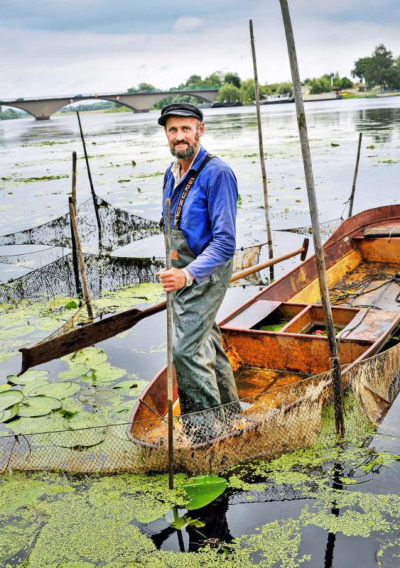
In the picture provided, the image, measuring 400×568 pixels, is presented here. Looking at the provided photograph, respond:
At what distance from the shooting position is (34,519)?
3.40 m

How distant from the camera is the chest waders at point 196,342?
3428mm

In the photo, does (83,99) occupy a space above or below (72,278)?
above

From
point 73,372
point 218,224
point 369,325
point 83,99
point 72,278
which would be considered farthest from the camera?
point 83,99

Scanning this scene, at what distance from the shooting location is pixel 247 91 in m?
90.1

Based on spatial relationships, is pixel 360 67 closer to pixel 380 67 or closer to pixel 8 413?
pixel 380 67

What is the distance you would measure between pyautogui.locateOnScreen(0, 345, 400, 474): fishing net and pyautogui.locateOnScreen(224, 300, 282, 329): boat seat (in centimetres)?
113

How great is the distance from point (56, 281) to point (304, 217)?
620 centimetres

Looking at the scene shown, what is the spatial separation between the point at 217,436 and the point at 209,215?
1419mm

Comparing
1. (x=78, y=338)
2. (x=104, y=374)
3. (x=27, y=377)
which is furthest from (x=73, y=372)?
(x=78, y=338)

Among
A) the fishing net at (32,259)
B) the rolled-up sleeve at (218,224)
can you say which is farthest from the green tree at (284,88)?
the rolled-up sleeve at (218,224)

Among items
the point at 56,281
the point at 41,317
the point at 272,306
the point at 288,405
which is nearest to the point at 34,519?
the point at 288,405

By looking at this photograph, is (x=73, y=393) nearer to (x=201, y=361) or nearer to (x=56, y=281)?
(x=201, y=361)

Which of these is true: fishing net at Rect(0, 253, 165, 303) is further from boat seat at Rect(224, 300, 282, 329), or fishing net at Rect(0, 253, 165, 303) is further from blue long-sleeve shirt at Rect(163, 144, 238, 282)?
blue long-sleeve shirt at Rect(163, 144, 238, 282)

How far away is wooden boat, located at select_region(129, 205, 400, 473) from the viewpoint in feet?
12.0
